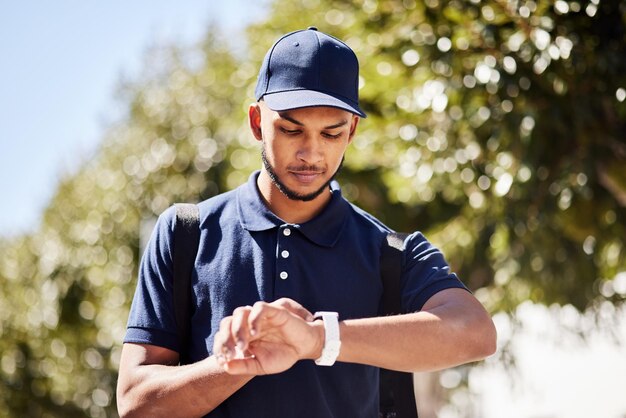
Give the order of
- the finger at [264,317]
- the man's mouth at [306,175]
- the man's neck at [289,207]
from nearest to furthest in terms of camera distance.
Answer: the finger at [264,317] → the man's mouth at [306,175] → the man's neck at [289,207]

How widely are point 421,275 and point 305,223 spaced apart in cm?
38

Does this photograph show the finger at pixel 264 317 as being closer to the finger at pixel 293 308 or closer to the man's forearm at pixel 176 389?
the finger at pixel 293 308

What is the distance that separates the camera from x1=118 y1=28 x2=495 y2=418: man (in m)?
2.72

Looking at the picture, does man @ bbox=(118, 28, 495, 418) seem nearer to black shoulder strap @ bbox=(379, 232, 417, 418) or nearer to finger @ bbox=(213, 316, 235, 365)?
black shoulder strap @ bbox=(379, 232, 417, 418)

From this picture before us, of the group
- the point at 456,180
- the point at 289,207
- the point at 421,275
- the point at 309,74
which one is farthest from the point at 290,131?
the point at 456,180

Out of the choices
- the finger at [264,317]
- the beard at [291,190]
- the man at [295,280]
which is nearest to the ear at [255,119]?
the man at [295,280]

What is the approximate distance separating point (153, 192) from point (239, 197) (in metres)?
14.2

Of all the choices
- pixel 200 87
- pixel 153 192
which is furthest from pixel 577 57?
pixel 200 87

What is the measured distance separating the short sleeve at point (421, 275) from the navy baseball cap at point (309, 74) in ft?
1.42

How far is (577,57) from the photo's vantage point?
672cm

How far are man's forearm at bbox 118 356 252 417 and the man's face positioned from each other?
0.62 m

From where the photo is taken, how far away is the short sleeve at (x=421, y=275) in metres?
2.89

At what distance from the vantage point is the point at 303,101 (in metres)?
2.86

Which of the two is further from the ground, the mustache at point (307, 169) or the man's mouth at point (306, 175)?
the mustache at point (307, 169)
